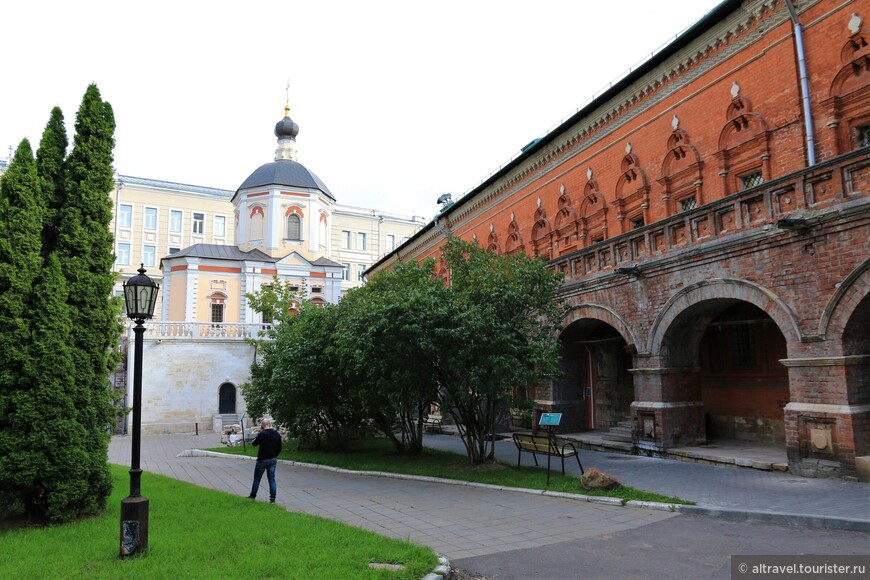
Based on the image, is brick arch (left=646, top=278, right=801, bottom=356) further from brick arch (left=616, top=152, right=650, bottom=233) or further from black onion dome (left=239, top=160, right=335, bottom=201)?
black onion dome (left=239, top=160, right=335, bottom=201)

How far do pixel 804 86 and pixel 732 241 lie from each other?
13.4ft

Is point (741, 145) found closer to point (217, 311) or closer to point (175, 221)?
Answer: point (217, 311)

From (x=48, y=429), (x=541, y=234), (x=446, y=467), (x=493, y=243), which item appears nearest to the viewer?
(x=48, y=429)

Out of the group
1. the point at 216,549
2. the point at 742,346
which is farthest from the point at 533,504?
the point at 742,346

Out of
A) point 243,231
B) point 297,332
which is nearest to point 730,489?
point 297,332

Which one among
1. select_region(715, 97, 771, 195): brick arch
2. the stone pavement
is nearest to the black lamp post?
the stone pavement

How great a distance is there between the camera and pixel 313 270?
4394cm

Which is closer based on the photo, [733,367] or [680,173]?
[733,367]

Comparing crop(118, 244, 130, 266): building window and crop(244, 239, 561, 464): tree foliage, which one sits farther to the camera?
crop(118, 244, 130, 266): building window

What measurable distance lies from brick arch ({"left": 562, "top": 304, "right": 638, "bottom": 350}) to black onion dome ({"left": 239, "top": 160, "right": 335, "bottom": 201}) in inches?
1300

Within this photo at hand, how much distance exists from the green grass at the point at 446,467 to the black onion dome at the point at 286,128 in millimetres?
35417

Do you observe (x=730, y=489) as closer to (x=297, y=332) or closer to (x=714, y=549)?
(x=714, y=549)

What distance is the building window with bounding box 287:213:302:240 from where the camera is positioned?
44750 millimetres

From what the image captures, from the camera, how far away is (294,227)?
45.0m
